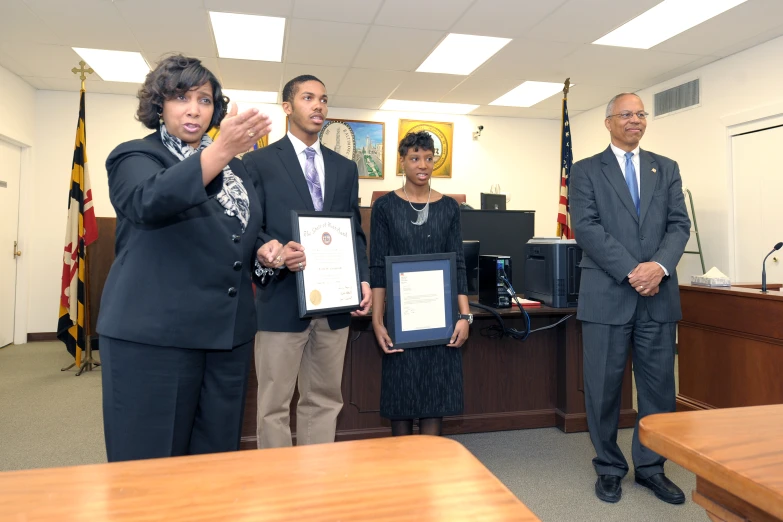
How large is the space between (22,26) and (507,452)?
5434 millimetres

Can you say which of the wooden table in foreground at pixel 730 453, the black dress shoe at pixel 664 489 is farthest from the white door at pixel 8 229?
the wooden table in foreground at pixel 730 453

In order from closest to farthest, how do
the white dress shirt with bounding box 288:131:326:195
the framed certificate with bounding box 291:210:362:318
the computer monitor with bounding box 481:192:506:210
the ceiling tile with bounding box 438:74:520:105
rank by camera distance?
the framed certificate with bounding box 291:210:362:318, the white dress shirt with bounding box 288:131:326:195, the computer monitor with bounding box 481:192:506:210, the ceiling tile with bounding box 438:74:520:105

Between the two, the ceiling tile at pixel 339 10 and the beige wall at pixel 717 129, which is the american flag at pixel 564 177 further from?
the ceiling tile at pixel 339 10

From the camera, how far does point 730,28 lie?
4.75 meters

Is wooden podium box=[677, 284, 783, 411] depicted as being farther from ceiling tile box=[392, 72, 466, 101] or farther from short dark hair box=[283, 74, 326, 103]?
ceiling tile box=[392, 72, 466, 101]

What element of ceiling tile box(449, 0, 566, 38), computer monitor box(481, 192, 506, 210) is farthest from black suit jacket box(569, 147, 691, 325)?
computer monitor box(481, 192, 506, 210)

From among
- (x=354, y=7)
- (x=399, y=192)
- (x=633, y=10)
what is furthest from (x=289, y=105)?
(x=633, y=10)

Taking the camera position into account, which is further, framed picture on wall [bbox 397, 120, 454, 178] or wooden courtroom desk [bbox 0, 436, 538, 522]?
framed picture on wall [bbox 397, 120, 454, 178]

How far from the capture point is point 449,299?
90.7 inches

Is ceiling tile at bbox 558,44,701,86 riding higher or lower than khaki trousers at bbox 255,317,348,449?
higher

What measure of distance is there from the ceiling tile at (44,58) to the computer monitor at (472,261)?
190 inches

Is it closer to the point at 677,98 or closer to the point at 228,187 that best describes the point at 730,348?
the point at 228,187

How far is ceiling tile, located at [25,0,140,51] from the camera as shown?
172 inches

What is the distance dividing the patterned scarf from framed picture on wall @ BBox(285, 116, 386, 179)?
6.20 metres
